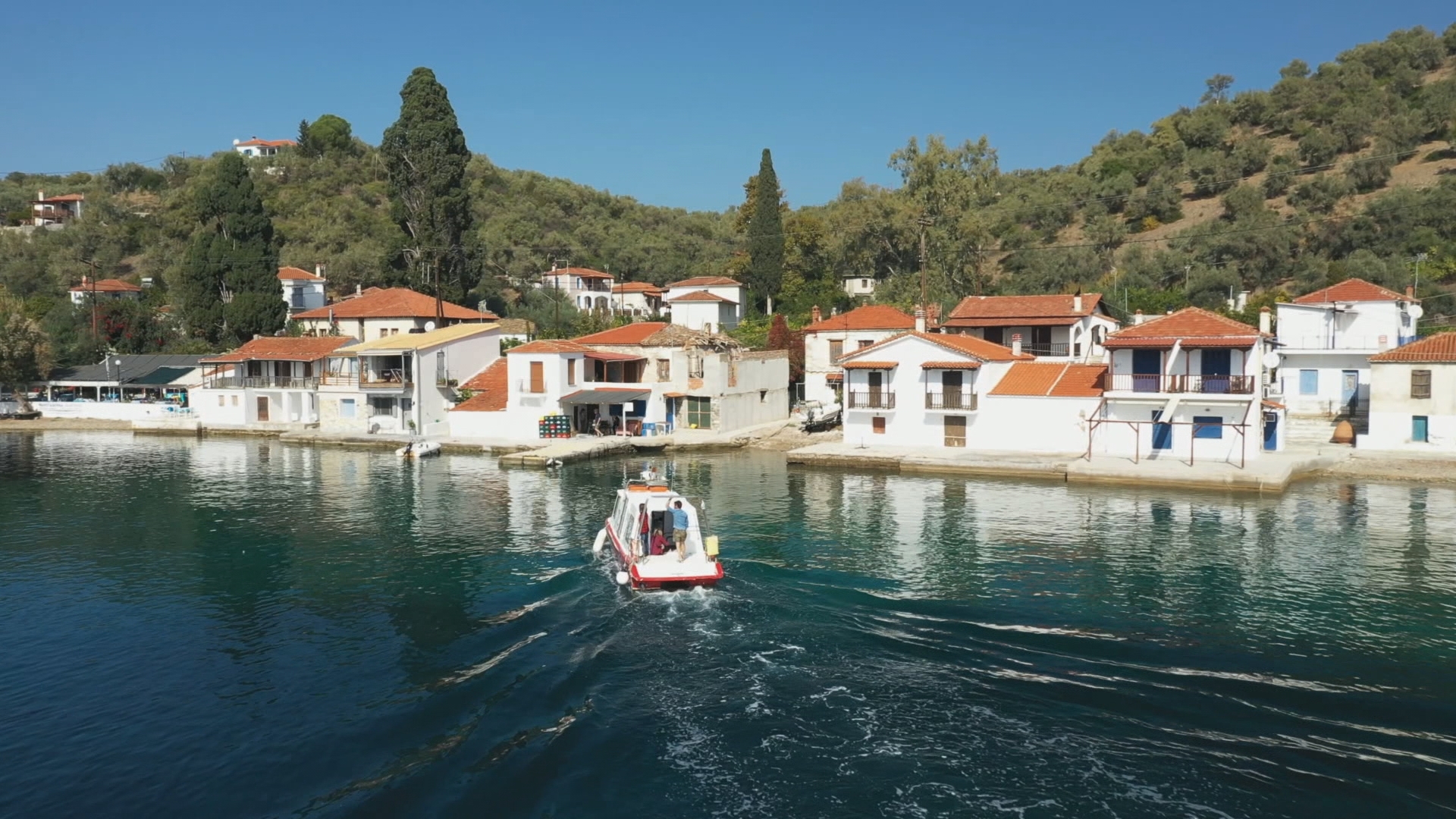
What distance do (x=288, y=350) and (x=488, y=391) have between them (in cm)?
1493

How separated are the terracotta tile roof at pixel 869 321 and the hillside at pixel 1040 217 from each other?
10557 millimetres

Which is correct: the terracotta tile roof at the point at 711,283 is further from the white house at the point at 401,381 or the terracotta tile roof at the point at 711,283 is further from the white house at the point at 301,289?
the white house at the point at 301,289

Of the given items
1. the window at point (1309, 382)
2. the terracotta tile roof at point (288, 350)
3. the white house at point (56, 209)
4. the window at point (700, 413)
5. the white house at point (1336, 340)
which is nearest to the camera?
the white house at point (1336, 340)

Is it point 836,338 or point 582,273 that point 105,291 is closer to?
point 582,273

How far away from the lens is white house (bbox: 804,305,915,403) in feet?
183

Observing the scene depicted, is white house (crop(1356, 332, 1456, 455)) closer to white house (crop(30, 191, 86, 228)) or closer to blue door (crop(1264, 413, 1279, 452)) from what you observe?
blue door (crop(1264, 413, 1279, 452))

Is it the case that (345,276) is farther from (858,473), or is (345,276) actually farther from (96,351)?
(858,473)

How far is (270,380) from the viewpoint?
58.3 metres

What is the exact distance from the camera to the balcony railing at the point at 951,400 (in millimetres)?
42219

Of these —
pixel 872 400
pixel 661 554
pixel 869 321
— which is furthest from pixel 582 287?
pixel 661 554

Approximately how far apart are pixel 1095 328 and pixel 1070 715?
40458mm

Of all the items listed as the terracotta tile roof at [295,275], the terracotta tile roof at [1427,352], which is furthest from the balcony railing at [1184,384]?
the terracotta tile roof at [295,275]

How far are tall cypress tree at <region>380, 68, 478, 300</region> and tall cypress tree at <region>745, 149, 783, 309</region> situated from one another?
19.8m

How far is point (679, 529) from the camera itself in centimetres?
2238
